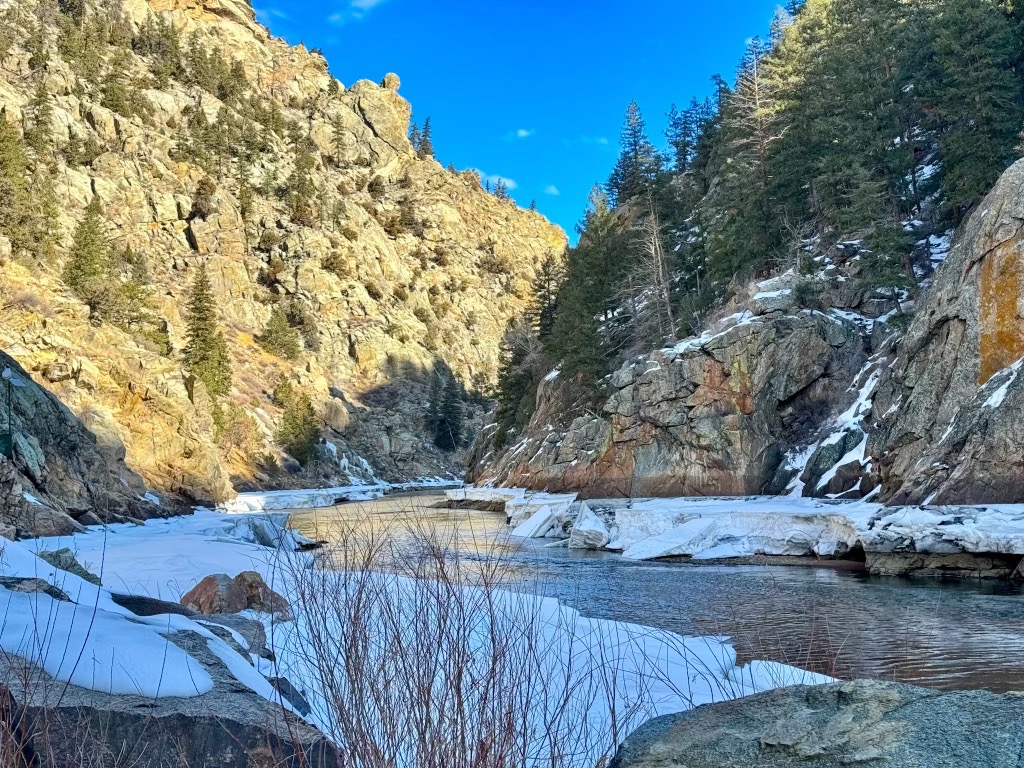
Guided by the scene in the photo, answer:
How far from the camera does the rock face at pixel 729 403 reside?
29.1 m

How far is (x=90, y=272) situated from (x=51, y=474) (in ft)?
90.9

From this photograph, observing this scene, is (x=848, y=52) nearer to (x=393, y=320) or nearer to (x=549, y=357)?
Answer: (x=549, y=357)

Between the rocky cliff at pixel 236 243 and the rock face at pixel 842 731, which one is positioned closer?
the rock face at pixel 842 731

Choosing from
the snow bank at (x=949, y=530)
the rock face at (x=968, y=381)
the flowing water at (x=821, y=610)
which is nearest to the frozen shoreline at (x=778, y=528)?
the snow bank at (x=949, y=530)

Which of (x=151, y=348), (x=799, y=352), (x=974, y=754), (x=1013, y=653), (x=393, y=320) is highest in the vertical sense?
(x=393, y=320)

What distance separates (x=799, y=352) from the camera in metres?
29.5

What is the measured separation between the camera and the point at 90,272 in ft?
144

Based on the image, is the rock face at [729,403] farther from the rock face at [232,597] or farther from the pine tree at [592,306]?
the rock face at [232,597]

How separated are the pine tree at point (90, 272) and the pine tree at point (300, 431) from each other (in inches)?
760

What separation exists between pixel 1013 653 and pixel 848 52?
38.7m

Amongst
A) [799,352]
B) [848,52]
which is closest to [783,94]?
[848,52]

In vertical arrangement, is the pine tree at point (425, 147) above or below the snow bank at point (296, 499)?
above

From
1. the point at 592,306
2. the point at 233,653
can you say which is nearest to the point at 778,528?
the point at 233,653

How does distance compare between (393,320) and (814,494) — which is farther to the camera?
(393,320)
